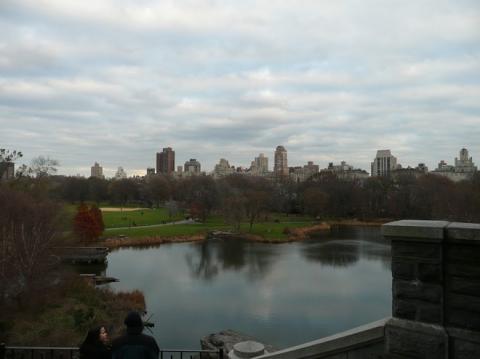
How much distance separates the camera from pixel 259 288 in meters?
24.3

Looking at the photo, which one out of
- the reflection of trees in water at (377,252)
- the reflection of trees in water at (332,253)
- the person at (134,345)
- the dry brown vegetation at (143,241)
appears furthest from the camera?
the dry brown vegetation at (143,241)

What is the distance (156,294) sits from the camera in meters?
23.0

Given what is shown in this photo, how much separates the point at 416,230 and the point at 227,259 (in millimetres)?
31913

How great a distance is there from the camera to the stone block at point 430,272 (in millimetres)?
3461

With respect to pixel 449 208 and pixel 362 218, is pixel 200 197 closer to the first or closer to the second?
pixel 362 218

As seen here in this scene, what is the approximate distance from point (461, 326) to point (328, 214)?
69726mm

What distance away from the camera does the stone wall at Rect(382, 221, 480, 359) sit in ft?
11.0

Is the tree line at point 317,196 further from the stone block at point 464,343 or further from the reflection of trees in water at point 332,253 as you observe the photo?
the stone block at point 464,343

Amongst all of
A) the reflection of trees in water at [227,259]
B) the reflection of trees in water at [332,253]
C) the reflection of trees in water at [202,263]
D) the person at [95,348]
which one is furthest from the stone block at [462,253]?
the reflection of trees in water at [332,253]

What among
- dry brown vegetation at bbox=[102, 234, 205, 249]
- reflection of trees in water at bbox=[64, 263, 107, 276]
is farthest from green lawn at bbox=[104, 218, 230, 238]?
reflection of trees in water at bbox=[64, 263, 107, 276]

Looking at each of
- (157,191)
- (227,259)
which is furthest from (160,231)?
(157,191)

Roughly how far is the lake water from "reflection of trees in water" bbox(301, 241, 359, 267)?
0.27 ft

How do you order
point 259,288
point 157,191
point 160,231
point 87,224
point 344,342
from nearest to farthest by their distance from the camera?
point 344,342
point 259,288
point 87,224
point 160,231
point 157,191

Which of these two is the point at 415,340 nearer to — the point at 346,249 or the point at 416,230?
the point at 416,230
